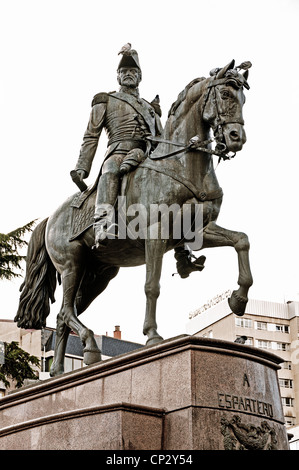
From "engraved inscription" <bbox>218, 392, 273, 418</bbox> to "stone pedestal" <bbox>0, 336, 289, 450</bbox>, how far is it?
1cm

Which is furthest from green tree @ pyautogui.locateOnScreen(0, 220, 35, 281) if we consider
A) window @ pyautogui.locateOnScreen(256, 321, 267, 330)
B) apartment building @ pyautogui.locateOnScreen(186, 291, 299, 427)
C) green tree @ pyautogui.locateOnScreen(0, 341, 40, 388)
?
window @ pyautogui.locateOnScreen(256, 321, 267, 330)

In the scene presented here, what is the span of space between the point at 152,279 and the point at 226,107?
2677 millimetres

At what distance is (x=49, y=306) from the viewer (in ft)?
51.7

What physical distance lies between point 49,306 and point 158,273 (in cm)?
371

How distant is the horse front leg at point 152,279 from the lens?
12416mm

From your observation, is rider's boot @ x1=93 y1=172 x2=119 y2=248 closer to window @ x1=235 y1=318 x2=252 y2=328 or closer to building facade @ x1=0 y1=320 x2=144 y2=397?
building facade @ x1=0 y1=320 x2=144 y2=397

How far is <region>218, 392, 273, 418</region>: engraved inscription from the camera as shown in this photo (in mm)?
10609

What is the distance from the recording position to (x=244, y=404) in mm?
10781

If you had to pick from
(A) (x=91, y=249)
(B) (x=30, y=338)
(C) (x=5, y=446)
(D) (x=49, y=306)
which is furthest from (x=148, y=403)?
(B) (x=30, y=338)

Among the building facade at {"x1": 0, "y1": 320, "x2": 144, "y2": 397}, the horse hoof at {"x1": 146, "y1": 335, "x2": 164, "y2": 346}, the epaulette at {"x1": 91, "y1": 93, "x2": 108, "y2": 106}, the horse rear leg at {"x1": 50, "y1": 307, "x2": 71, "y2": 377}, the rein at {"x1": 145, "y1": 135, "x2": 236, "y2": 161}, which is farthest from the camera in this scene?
the building facade at {"x1": 0, "y1": 320, "x2": 144, "y2": 397}

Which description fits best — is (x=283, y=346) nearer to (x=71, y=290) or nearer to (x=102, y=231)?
(x=71, y=290)

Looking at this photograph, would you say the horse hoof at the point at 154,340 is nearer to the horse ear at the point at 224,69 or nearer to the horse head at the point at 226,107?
the horse head at the point at 226,107

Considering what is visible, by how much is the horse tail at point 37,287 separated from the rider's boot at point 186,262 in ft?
9.71
